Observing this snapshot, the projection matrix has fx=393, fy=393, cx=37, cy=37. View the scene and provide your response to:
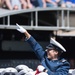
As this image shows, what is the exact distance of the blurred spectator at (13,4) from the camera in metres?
14.0

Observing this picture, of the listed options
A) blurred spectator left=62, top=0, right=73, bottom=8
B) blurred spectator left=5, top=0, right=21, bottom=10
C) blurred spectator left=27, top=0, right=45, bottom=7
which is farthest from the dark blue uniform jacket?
blurred spectator left=62, top=0, right=73, bottom=8

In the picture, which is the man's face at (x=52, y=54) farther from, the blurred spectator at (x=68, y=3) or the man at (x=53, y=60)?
the blurred spectator at (x=68, y=3)

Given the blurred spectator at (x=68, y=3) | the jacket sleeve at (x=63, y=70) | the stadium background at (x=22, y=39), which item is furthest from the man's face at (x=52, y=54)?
the blurred spectator at (x=68, y=3)

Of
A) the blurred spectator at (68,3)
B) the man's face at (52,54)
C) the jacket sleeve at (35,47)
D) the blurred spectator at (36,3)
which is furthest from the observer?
the blurred spectator at (68,3)

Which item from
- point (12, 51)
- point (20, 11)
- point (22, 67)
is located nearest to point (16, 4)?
point (20, 11)

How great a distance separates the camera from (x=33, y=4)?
47.4 feet

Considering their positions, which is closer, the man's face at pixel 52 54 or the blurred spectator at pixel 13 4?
the man's face at pixel 52 54

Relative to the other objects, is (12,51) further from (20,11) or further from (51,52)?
(51,52)

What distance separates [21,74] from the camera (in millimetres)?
4078

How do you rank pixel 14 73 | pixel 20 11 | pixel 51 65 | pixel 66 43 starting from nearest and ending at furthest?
pixel 51 65, pixel 14 73, pixel 20 11, pixel 66 43

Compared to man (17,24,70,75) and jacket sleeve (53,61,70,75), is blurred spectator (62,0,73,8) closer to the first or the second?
man (17,24,70,75)

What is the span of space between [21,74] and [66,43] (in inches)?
416

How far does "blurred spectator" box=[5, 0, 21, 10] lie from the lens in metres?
14.0

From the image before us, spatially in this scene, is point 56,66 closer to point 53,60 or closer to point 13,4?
point 53,60
